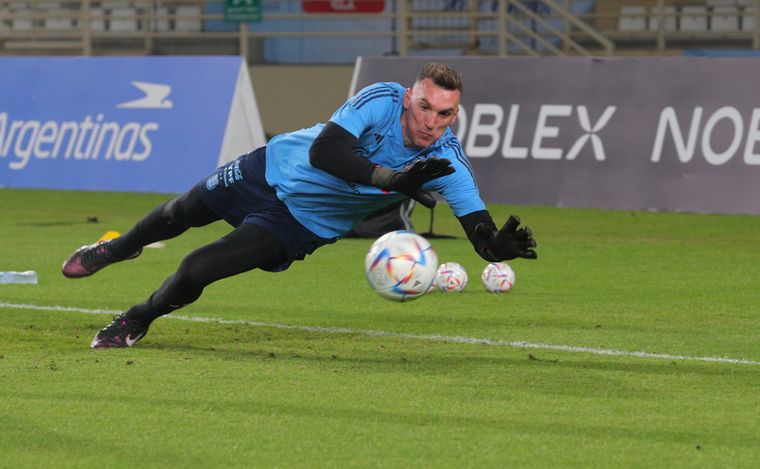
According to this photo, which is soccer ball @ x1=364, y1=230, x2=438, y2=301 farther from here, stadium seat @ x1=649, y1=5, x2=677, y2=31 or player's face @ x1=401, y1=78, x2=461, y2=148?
stadium seat @ x1=649, y1=5, x2=677, y2=31

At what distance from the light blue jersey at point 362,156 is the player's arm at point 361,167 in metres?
0.08

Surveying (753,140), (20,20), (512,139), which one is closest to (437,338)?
(753,140)

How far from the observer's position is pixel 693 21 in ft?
95.1

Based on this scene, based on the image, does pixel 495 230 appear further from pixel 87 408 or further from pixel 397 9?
pixel 397 9

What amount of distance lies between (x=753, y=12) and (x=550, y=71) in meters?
10.2

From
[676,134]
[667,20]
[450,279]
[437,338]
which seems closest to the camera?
[437,338]

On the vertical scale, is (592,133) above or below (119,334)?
below

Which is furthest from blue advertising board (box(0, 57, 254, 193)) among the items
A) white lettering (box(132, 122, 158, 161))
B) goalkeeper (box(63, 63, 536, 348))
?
goalkeeper (box(63, 63, 536, 348))

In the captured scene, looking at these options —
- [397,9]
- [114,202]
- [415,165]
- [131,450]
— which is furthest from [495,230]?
[397,9]

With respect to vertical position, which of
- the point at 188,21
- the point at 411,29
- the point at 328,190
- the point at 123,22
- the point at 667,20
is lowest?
the point at 123,22

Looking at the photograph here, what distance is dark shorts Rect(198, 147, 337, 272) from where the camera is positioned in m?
8.16

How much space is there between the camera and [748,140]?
16.4 m

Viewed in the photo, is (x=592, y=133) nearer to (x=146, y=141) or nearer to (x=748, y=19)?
(x=146, y=141)

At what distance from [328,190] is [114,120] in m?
12.8
